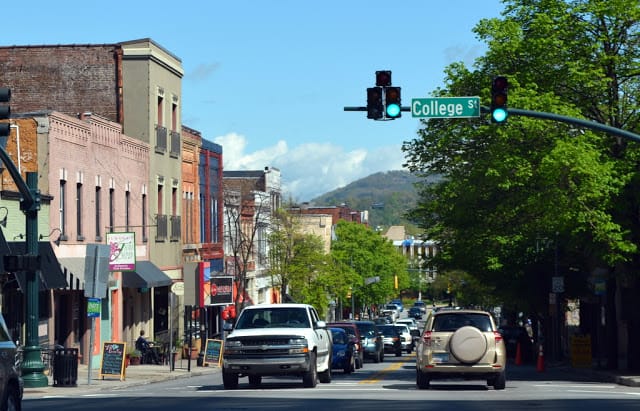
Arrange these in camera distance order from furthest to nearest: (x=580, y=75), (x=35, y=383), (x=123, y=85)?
(x=123, y=85) < (x=580, y=75) < (x=35, y=383)

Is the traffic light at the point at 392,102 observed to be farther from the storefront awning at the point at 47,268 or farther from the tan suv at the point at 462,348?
the storefront awning at the point at 47,268

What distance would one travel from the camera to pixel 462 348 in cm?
2509

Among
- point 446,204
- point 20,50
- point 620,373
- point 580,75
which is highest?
point 20,50

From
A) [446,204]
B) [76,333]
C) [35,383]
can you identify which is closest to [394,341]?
[446,204]

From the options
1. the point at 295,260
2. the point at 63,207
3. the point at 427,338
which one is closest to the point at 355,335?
the point at 63,207

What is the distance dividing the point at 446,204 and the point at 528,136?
744cm

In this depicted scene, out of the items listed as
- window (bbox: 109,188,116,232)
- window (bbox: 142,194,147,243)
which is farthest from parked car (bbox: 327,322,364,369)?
window (bbox: 142,194,147,243)

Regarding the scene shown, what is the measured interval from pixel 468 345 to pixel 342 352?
43.1 feet

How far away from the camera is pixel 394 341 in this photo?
61.9 meters

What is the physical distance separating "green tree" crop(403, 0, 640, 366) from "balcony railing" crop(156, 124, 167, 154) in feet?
46.9

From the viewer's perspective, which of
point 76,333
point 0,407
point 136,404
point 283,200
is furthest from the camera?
point 283,200

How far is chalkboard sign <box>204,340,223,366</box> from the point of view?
46531 millimetres

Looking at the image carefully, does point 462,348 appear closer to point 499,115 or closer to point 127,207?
point 499,115

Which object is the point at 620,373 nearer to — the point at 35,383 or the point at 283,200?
the point at 35,383
